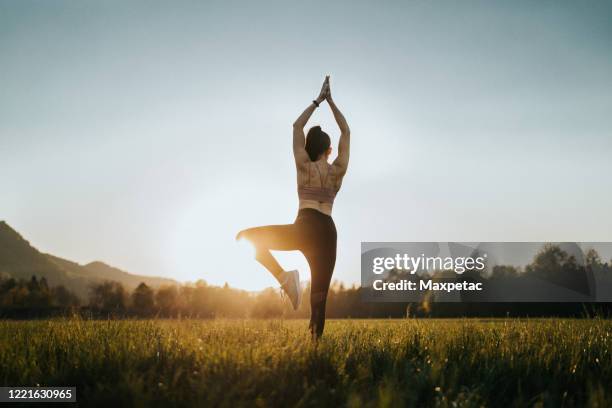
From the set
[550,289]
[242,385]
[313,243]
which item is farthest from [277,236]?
[550,289]

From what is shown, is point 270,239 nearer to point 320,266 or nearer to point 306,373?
point 320,266

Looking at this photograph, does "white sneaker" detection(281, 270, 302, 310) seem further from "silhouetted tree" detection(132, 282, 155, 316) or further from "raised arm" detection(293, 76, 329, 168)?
"silhouetted tree" detection(132, 282, 155, 316)

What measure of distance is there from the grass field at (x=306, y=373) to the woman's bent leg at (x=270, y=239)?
1.29 meters

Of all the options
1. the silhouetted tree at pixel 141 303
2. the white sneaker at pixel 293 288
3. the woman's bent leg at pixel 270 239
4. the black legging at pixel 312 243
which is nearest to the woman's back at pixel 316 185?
the black legging at pixel 312 243

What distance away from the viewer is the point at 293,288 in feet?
21.6

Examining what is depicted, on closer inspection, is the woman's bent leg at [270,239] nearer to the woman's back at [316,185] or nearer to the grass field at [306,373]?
the woman's back at [316,185]

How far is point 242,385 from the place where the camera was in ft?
11.2

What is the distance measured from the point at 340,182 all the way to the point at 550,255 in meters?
74.0

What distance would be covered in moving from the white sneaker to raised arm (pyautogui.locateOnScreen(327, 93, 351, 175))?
69.0 inches

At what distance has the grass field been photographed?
3.31 m

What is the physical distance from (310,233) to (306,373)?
2611mm

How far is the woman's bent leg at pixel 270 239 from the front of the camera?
6.41 meters

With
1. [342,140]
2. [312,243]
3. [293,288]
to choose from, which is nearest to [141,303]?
[293,288]

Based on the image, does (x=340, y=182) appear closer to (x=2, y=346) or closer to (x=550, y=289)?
(x=2, y=346)
